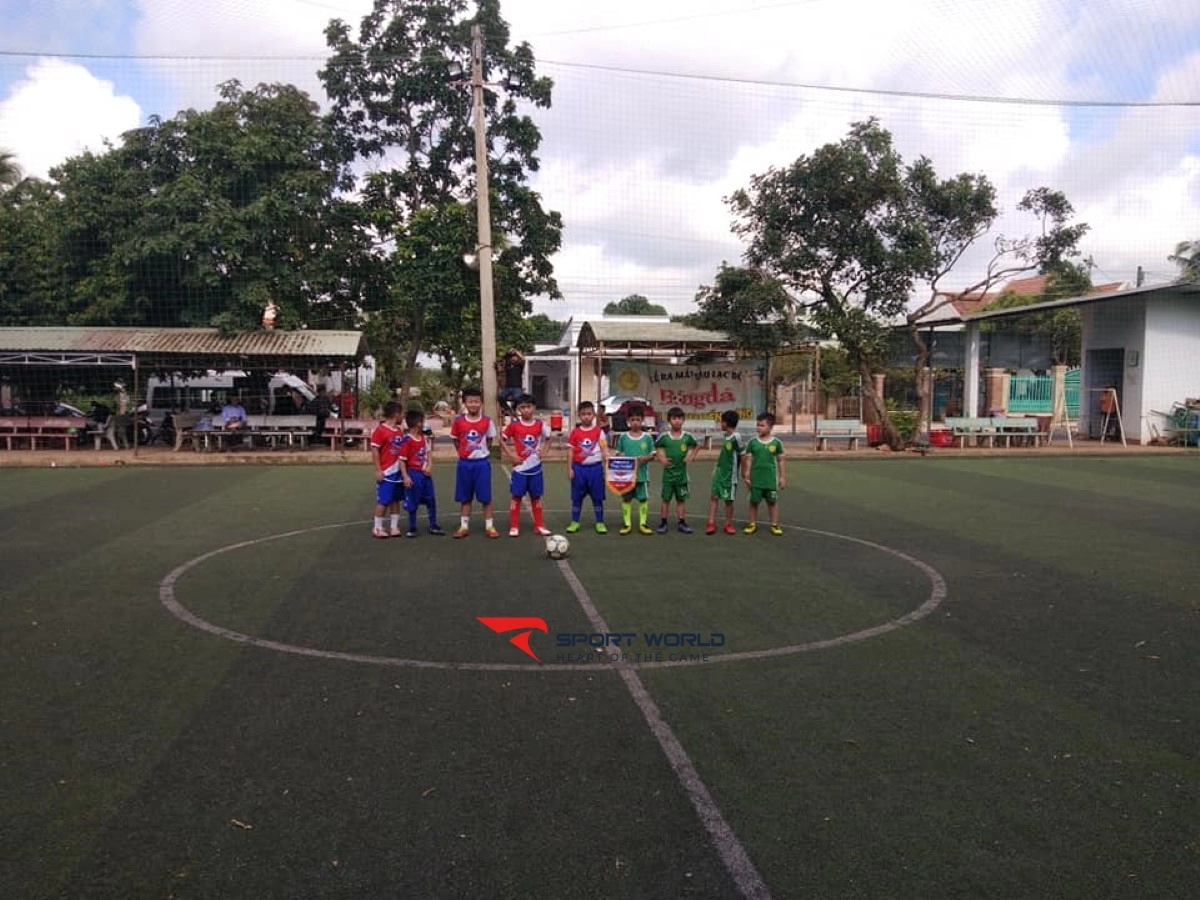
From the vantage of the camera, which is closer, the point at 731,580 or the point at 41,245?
the point at 731,580

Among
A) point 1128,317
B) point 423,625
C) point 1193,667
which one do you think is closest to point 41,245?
point 423,625

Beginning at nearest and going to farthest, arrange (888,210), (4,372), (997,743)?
(997,743)
(888,210)
(4,372)

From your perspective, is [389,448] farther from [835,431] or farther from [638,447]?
[835,431]

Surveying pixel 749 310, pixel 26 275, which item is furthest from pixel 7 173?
pixel 749 310

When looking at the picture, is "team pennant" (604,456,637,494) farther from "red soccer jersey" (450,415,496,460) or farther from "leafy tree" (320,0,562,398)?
"leafy tree" (320,0,562,398)

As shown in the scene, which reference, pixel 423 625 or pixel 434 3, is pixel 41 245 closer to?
pixel 434 3

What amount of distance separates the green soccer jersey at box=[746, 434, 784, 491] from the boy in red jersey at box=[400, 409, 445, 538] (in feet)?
11.8

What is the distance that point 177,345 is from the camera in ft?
64.7

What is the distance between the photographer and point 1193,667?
218 inches

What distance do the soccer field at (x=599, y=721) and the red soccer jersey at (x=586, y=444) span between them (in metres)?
1.13

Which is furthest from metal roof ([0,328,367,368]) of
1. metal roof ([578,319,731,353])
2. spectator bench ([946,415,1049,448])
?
spectator bench ([946,415,1049,448])

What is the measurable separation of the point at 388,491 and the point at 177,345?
12.5m

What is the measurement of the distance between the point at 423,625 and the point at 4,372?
22.4 m

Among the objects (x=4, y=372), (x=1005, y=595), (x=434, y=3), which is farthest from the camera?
(x=4, y=372)
